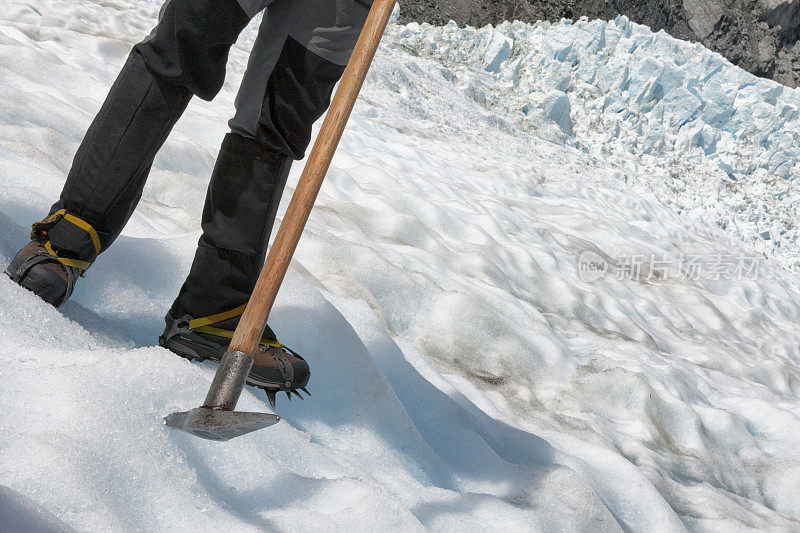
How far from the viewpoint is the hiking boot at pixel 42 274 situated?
118cm

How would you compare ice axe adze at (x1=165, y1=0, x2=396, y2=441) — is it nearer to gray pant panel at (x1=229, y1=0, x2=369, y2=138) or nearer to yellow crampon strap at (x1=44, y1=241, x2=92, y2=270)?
gray pant panel at (x1=229, y1=0, x2=369, y2=138)

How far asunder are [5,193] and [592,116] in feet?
48.8

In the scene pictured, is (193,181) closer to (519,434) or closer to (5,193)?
(5,193)

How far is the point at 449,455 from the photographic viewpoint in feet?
5.25

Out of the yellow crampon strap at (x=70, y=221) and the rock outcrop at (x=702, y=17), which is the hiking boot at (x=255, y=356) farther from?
the rock outcrop at (x=702, y=17)

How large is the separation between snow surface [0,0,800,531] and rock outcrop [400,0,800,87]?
19.4 meters

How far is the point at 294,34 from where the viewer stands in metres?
1.28

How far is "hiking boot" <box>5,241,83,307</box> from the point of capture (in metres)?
1.18

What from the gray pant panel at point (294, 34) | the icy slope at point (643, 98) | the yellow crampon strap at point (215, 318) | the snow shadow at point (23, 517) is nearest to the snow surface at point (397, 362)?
the snow shadow at point (23, 517)

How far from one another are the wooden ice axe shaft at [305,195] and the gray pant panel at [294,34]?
25 cm

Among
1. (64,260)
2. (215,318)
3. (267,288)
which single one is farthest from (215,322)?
(267,288)

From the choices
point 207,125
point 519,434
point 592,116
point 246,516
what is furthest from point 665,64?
point 246,516

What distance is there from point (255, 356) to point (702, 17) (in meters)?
31.0

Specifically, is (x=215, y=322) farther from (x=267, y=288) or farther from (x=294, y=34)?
(x=294, y=34)
